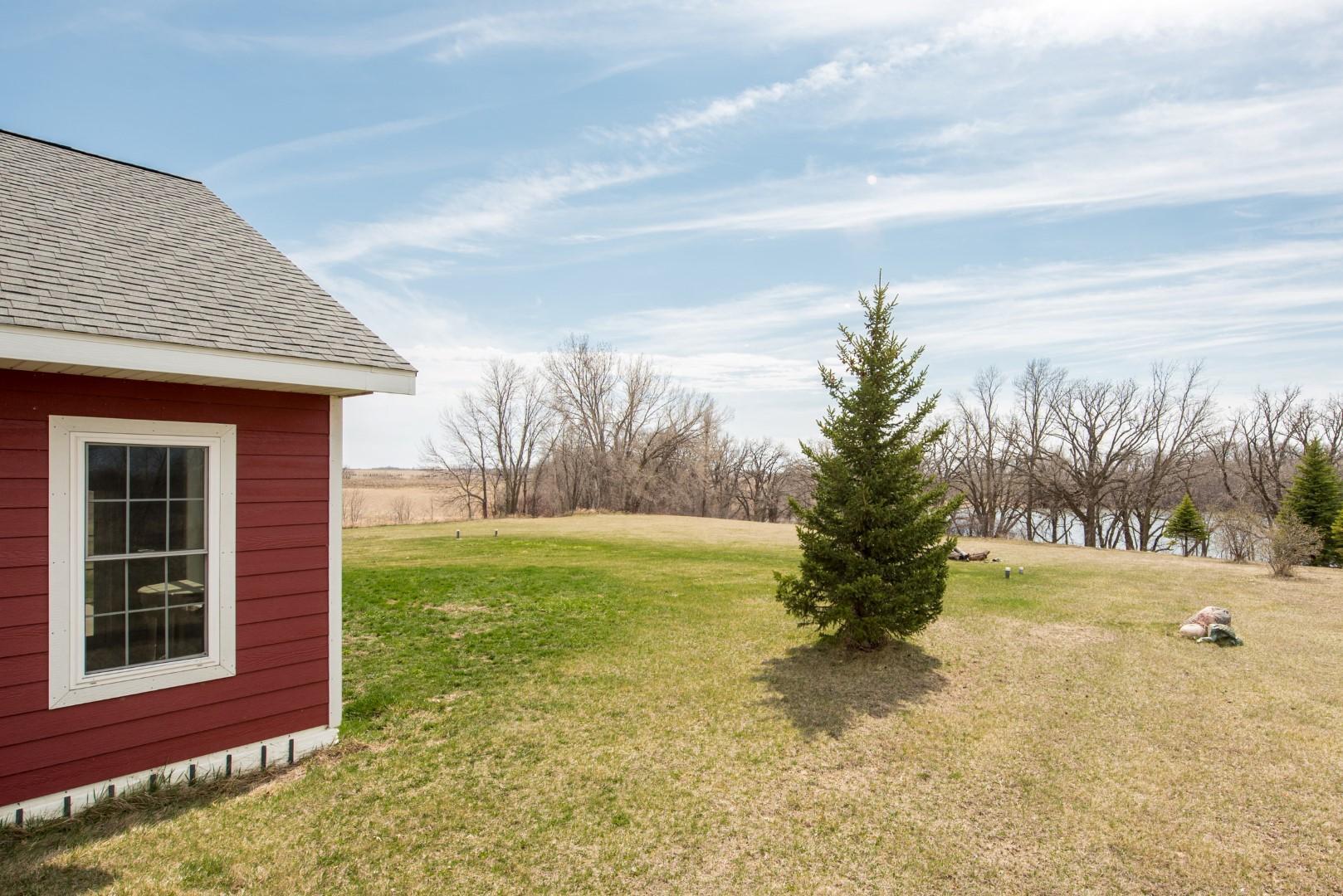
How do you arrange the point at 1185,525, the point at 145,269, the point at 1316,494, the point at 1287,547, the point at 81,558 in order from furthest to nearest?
the point at 1185,525 < the point at 1316,494 < the point at 1287,547 < the point at 145,269 < the point at 81,558

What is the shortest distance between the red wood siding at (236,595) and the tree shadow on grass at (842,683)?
4.68m

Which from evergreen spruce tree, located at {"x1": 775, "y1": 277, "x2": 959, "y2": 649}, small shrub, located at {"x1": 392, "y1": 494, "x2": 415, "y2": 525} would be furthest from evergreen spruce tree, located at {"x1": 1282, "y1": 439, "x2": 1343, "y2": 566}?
small shrub, located at {"x1": 392, "y1": 494, "x2": 415, "y2": 525}

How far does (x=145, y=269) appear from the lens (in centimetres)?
533

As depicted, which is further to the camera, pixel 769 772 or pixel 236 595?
pixel 769 772

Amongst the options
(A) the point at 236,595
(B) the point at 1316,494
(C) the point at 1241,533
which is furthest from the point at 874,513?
(B) the point at 1316,494

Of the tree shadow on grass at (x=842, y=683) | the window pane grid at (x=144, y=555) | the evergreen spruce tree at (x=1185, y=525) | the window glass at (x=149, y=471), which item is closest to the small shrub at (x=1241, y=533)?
the evergreen spruce tree at (x=1185, y=525)

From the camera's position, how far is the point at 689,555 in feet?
63.6

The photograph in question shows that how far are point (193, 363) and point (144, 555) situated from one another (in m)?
1.50

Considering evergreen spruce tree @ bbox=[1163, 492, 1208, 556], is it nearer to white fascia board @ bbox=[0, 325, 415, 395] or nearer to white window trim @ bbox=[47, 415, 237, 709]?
white fascia board @ bbox=[0, 325, 415, 395]

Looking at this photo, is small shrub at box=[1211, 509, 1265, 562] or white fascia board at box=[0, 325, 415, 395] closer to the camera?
white fascia board at box=[0, 325, 415, 395]

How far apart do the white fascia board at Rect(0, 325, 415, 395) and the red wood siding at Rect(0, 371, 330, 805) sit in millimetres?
293

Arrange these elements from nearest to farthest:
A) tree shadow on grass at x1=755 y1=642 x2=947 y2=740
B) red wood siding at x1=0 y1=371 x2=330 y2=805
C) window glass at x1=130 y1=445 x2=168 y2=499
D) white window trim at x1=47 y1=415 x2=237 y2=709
→ red wood siding at x1=0 y1=371 x2=330 y2=805 → white window trim at x1=47 y1=415 x2=237 y2=709 → window glass at x1=130 y1=445 x2=168 y2=499 → tree shadow on grass at x1=755 y1=642 x2=947 y2=740

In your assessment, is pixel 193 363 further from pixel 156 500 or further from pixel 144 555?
pixel 144 555

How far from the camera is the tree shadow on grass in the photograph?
6664 millimetres
